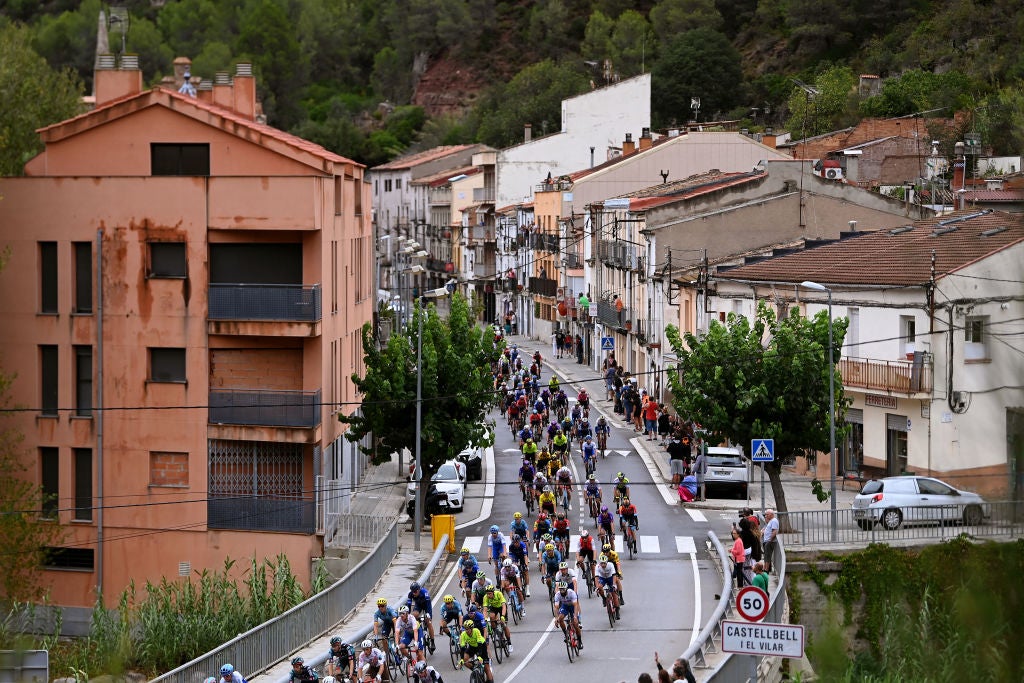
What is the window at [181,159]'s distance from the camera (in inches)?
1547

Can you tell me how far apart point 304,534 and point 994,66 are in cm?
6077

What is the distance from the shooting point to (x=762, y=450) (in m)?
33.8

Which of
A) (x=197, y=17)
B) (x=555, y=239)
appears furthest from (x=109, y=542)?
(x=197, y=17)

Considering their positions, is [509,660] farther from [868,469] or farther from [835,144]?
[835,144]

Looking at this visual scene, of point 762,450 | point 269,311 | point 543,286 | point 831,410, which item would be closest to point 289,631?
point 762,450

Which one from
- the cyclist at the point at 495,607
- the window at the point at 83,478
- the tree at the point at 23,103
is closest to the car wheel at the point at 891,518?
the cyclist at the point at 495,607

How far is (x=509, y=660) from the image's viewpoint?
26.8 meters

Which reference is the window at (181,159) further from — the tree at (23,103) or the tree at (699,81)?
the tree at (699,81)

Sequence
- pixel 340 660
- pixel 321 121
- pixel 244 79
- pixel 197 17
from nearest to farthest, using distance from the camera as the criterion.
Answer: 1. pixel 340 660
2. pixel 244 79
3. pixel 321 121
4. pixel 197 17

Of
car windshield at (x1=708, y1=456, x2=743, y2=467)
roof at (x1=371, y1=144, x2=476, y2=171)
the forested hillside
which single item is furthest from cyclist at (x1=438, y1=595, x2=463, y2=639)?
roof at (x1=371, y1=144, x2=476, y2=171)

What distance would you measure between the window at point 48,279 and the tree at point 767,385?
15.1 meters

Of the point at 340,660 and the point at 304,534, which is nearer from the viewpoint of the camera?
the point at 340,660

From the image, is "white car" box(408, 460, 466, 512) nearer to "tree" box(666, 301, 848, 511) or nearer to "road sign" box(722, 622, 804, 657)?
"tree" box(666, 301, 848, 511)

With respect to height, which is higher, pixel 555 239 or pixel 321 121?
pixel 321 121
